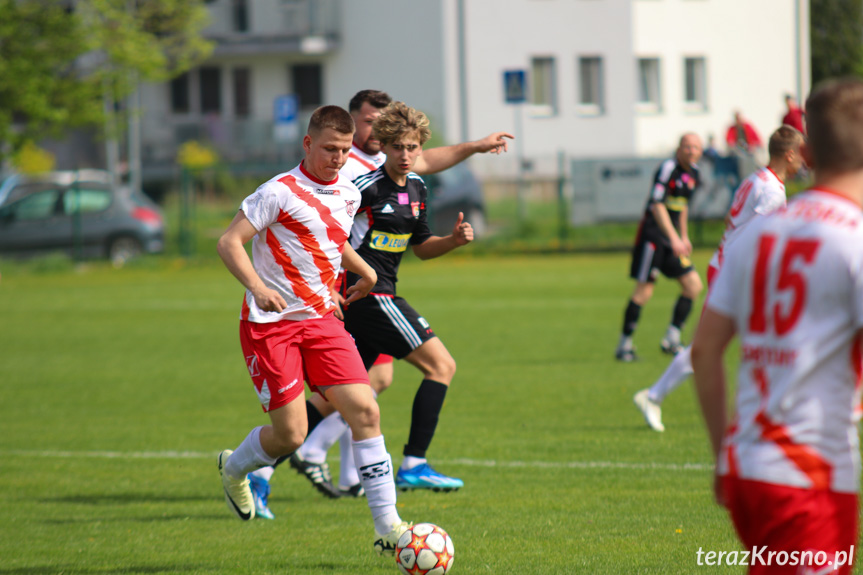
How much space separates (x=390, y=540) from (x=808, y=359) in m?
2.55

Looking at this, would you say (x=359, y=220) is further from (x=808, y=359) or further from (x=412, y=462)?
(x=808, y=359)

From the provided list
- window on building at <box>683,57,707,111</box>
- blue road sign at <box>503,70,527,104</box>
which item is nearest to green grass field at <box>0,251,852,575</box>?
blue road sign at <box>503,70,527,104</box>

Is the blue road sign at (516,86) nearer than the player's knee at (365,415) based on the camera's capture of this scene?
No

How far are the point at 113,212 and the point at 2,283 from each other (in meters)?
3.26

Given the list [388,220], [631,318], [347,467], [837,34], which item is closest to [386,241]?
[388,220]

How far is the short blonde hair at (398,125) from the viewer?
222 inches

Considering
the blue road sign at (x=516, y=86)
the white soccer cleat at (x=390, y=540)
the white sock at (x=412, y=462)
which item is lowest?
the white sock at (x=412, y=462)

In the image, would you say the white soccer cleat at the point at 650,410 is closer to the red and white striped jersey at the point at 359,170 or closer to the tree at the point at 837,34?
the red and white striped jersey at the point at 359,170

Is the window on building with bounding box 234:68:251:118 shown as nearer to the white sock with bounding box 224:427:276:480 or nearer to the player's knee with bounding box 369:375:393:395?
the player's knee with bounding box 369:375:393:395

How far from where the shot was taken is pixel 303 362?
16.8 feet

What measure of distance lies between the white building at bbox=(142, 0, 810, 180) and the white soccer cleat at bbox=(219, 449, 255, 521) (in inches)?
1220

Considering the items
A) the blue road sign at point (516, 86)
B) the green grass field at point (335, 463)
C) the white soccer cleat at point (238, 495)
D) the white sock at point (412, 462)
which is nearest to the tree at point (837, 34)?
the blue road sign at point (516, 86)

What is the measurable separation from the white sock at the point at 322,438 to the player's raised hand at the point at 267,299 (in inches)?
69.4

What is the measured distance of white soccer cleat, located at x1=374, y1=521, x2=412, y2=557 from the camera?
4.64 meters
